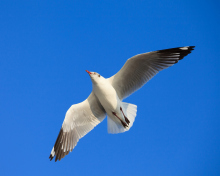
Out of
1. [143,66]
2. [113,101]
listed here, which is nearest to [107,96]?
[113,101]

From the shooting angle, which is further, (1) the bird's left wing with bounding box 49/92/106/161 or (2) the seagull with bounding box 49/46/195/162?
(1) the bird's left wing with bounding box 49/92/106/161

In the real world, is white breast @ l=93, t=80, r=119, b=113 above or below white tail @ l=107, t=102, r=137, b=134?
above

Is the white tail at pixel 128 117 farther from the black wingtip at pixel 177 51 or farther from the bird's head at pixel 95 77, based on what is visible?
the black wingtip at pixel 177 51

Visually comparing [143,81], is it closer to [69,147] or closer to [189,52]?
[189,52]

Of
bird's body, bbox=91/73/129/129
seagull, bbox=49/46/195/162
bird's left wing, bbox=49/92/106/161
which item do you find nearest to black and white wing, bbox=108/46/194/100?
seagull, bbox=49/46/195/162

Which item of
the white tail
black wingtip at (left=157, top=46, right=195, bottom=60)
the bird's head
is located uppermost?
the bird's head

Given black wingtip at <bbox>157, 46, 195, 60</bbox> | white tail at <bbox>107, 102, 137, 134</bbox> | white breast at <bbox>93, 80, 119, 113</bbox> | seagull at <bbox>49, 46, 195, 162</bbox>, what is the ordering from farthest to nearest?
white tail at <bbox>107, 102, 137, 134</bbox>, white breast at <bbox>93, 80, 119, 113</bbox>, seagull at <bbox>49, 46, 195, 162</bbox>, black wingtip at <bbox>157, 46, 195, 60</bbox>

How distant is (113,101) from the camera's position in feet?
18.1

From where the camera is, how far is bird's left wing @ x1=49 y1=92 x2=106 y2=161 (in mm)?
5906

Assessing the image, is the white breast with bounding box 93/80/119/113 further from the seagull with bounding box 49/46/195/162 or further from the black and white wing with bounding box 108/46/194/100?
the black and white wing with bounding box 108/46/194/100

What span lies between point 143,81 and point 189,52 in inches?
45.1

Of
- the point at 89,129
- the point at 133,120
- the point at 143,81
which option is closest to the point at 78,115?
the point at 89,129

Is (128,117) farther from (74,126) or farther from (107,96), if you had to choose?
(74,126)

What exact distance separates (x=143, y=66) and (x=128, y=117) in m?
1.26
